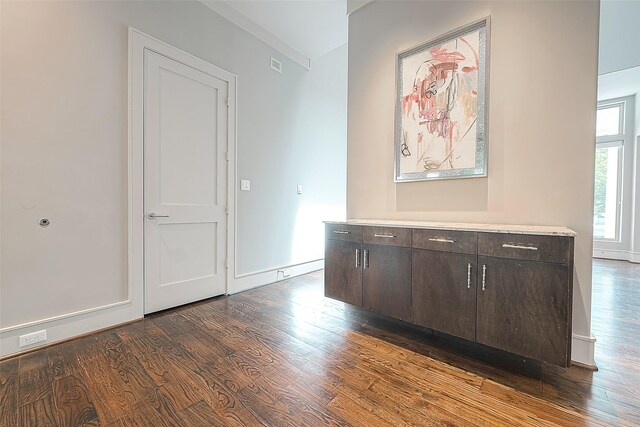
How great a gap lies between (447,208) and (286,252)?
226 centimetres

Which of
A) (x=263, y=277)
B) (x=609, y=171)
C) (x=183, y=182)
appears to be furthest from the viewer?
(x=609, y=171)

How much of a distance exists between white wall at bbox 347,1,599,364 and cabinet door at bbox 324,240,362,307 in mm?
605

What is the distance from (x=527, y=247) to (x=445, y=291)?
556 millimetres

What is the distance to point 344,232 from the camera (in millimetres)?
2469

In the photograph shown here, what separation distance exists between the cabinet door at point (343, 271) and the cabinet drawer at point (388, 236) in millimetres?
145

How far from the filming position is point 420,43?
242 centimetres

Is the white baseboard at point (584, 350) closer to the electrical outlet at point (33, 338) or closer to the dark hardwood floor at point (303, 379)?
the dark hardwood floor at point (303, 379)

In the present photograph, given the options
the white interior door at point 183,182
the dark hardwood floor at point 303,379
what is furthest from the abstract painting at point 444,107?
the white interior door at point 183,182

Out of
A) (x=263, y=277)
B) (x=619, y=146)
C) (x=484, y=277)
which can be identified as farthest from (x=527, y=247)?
(x=619, y=146)

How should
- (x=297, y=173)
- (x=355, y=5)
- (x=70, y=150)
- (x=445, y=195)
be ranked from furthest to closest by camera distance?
(x=297, y=173), (x=355, y=5), (x=445, y=195), (x=70, y=150)

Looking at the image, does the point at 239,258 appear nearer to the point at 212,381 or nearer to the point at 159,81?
the point at 212,381

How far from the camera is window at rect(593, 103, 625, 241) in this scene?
5.27m

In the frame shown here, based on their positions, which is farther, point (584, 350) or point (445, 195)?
point (445, 195)

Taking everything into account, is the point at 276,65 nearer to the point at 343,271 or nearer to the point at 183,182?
the point at 183,182
